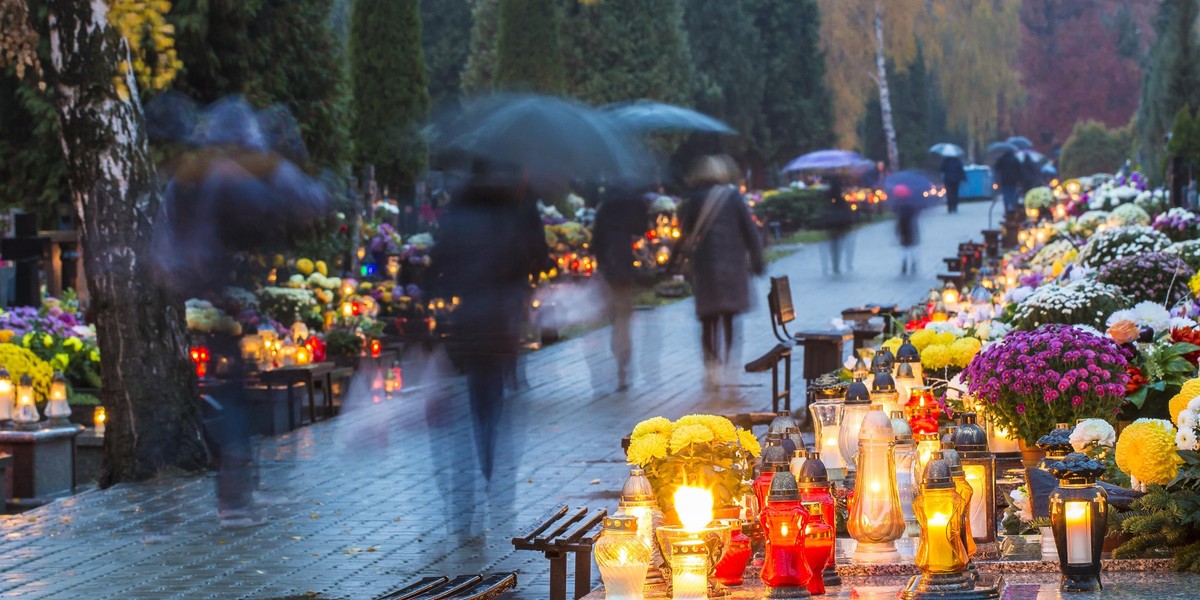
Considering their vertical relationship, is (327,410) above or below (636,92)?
below

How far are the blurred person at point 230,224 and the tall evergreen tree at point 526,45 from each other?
1979 cm

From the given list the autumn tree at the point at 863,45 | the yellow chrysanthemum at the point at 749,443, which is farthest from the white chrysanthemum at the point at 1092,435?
the autumn tree at the point at 863,45

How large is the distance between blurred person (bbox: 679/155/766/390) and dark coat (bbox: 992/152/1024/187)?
2642 centimetres

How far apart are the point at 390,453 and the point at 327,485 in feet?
4.39

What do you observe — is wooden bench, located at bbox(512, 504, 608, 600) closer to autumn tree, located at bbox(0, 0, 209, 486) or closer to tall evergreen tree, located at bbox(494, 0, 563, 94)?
autumn tree, located at bbox(0, 0, 209, 486)

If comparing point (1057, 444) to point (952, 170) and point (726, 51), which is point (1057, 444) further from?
point (952, 170)

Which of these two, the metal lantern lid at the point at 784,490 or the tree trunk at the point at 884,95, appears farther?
the tree trunk at the point at 884,95

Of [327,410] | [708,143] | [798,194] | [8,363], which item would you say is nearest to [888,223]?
[798,194]

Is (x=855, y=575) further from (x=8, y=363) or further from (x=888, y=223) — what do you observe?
(x=888, y=223)

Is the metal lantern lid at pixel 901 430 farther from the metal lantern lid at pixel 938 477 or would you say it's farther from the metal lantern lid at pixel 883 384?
the metal lantern lid at pixel 883 384

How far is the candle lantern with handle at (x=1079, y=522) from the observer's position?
4840mm

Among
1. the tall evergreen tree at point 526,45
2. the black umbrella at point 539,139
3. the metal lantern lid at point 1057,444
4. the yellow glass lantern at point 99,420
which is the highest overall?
the tall evergreen tree at point 526,45

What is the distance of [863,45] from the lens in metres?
52.4

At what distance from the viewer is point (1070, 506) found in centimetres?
488
